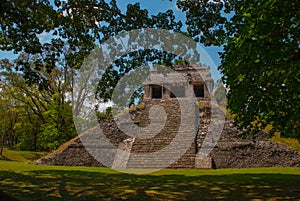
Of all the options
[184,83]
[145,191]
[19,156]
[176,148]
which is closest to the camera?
[145,191]

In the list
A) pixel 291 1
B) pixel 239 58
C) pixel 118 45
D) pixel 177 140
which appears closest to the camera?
pixel 291 1

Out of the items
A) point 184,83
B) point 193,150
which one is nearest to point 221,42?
point 193,150

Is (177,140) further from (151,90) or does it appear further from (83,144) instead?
(151,90)

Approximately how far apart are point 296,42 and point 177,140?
41.2 feet

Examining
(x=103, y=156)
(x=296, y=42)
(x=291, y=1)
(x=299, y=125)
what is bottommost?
(x=103, y=156)

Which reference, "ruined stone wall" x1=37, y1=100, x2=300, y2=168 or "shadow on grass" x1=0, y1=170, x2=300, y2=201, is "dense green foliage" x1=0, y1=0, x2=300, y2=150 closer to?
"shadow on grass" x1=0, y1=170, x2=300, y2=201

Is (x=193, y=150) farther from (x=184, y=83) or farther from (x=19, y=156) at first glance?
(x=19, y=156)

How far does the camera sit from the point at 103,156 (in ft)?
59.4

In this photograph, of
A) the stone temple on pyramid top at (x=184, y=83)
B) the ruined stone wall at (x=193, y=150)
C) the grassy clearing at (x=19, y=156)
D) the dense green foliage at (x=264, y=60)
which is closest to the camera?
the dense green foliage at (x=264, y=60)

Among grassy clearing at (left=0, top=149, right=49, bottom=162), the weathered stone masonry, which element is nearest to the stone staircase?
the weathered stone masonry

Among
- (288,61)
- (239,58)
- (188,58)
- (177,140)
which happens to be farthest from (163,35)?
(177,140)

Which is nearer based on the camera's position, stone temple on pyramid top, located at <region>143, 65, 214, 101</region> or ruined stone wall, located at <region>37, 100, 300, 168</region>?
ruined stone wall, located at <region>37, 100, 300, 168</region>

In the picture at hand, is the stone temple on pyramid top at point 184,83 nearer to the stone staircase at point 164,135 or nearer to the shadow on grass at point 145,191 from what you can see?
the stone staircase at point 164,135

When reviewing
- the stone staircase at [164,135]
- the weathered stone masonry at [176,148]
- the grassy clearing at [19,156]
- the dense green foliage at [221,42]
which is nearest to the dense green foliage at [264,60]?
the dense green foliage at [221,42]
